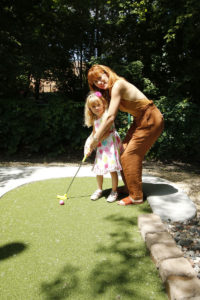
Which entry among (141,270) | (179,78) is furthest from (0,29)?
(141,270)

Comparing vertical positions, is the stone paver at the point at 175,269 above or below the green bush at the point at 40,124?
below

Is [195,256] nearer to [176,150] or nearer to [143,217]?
[143,217]

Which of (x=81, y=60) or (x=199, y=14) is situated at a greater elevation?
(x=199, y=14)

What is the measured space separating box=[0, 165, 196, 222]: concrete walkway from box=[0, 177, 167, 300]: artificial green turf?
24cm

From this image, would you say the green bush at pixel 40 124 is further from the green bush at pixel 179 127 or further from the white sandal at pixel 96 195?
the white sandal at pixel 96 195

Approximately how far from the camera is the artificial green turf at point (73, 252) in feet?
6.34

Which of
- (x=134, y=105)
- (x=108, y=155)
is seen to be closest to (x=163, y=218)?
(x=108, y=155)

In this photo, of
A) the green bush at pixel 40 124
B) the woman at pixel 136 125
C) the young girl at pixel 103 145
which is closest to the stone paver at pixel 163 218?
the woman at pixel 136 125

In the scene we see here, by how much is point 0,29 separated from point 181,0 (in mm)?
4445

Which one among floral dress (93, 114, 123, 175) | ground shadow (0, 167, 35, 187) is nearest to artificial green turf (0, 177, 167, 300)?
floral dress (93, 114, 123, 175)

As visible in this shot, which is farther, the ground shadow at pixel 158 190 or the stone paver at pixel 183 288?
the ground shadow at pixel 158 190

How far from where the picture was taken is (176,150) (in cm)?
717

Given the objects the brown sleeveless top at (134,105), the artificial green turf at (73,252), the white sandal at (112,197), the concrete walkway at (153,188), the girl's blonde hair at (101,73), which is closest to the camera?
the artificial green turf at (73,252)

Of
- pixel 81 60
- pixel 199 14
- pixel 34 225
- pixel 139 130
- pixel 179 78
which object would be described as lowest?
pixel 34 225
